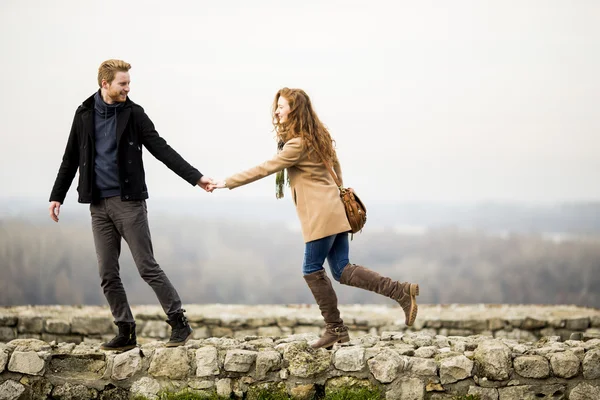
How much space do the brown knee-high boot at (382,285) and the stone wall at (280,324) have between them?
21.4ft

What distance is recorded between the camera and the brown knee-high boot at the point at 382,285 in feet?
19.2

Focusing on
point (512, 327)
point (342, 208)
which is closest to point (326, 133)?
point (342, 208)

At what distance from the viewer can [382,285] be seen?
586 cm

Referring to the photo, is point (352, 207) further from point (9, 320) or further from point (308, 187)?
point (9, 320)

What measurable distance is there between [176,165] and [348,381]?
2.06m

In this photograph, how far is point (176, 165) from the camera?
5949mm

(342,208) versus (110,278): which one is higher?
(342,208)

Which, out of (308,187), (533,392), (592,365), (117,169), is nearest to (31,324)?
(117,169)

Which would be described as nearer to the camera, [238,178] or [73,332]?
[238,178]

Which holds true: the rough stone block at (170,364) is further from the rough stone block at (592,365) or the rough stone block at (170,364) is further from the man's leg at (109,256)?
the rough stone block at (592,365)

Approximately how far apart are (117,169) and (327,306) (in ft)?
6.07

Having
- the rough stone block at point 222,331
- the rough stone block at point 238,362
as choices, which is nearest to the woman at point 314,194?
the rough stone block at point 238,362

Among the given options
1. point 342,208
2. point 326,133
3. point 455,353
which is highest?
point 326,133

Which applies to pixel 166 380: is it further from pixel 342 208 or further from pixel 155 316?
pixel 155 316
